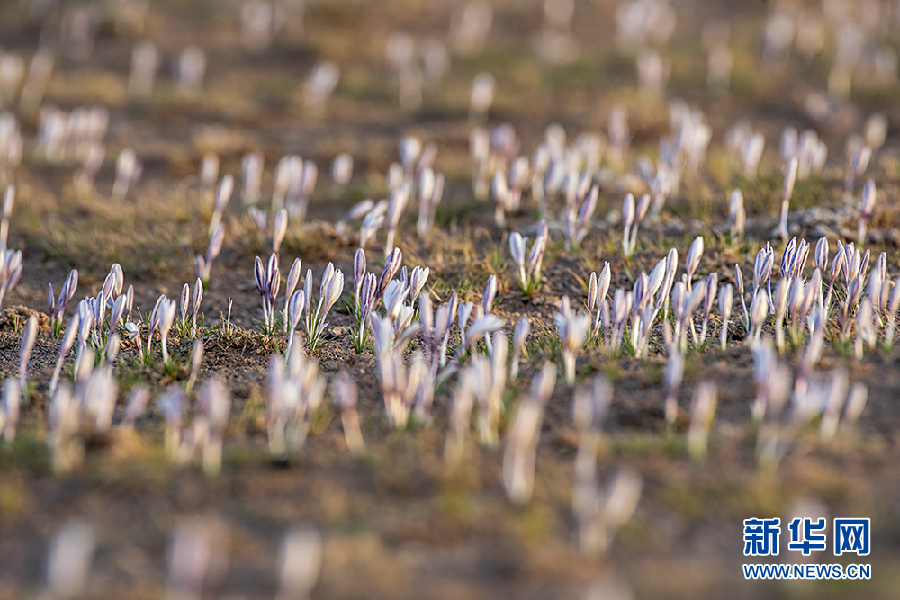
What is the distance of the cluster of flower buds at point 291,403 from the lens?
3.07 metres

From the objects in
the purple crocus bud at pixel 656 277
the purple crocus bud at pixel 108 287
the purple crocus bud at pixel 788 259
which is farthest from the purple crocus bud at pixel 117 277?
the purple crocus bud at pixel 788 259

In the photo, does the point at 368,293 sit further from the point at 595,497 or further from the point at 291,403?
the point at 595,497

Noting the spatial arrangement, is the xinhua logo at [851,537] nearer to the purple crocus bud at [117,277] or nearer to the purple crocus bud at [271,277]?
the purple crocus bud at [271,277]

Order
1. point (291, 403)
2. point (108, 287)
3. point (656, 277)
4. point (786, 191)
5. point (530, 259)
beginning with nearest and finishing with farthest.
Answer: point (291, 403) < point (656, 277) < point (108, 287) < point (530, 259) < point (786, 191)

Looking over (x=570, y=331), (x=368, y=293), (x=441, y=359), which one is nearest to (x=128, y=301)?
(x=368, y=293)

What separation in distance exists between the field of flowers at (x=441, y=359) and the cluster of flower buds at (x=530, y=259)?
0.06 ft

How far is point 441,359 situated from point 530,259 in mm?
894

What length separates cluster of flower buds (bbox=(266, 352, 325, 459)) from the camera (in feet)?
10.1

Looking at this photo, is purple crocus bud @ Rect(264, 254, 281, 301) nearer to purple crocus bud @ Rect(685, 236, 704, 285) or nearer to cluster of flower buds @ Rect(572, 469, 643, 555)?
purple crocus bud @ Rect(685, 236, 704, 285)

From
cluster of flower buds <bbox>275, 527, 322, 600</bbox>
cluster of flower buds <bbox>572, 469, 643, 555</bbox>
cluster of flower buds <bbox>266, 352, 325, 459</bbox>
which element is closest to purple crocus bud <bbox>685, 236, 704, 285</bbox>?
cluster of flower buds <bbox>572, 469, 643, 555</bbox>

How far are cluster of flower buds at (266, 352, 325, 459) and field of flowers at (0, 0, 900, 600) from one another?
1 centimetres

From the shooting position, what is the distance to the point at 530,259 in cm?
460

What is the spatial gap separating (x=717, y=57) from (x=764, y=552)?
9119 millimetres

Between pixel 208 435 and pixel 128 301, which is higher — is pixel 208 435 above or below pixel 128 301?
below
